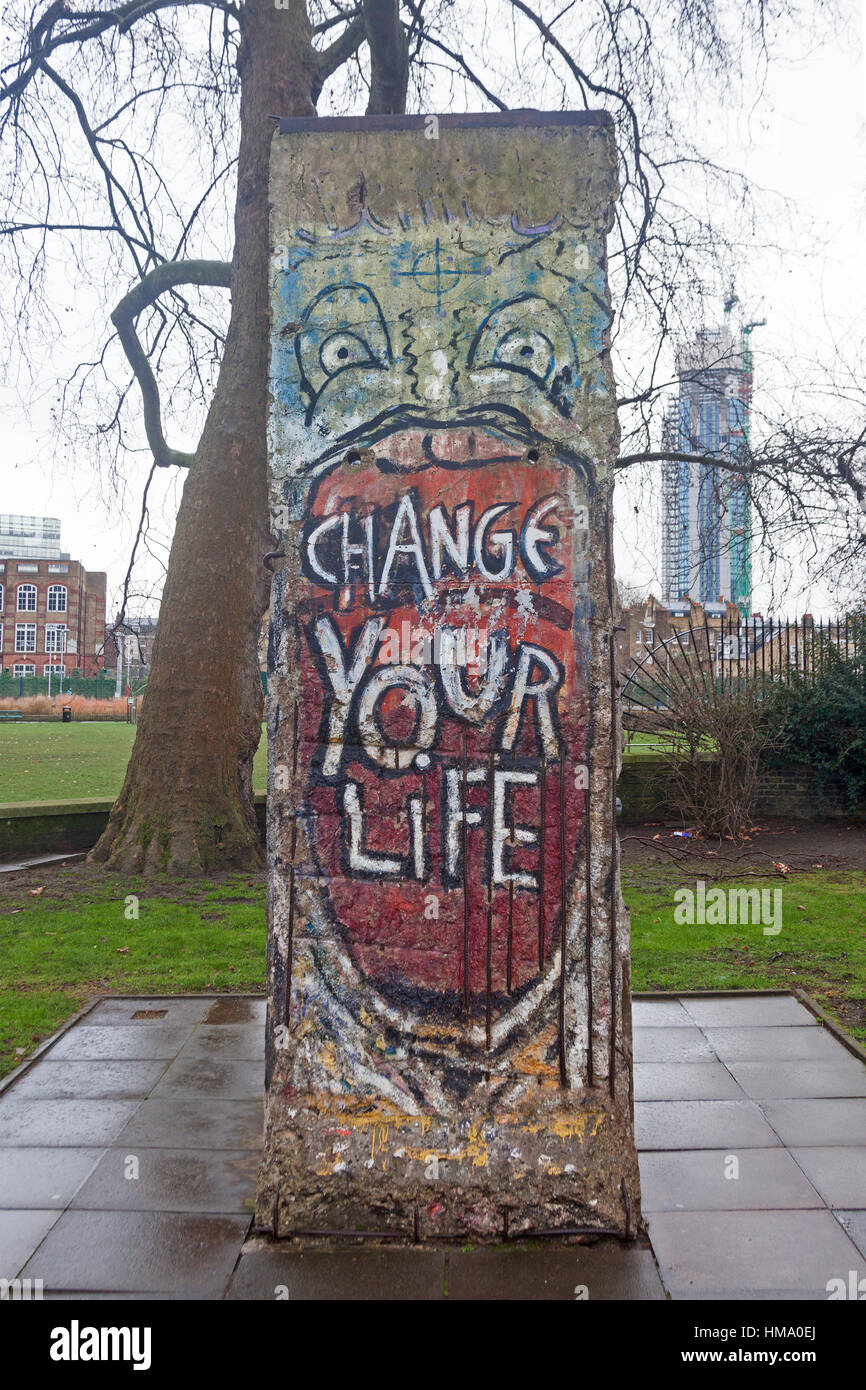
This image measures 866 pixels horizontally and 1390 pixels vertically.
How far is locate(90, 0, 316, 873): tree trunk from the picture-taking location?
8.72m

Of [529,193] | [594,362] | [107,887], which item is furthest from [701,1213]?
[107,887]

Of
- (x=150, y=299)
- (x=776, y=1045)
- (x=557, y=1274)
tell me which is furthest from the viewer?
(x=150, y=299)

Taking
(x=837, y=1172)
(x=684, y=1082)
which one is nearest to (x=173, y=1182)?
(x=684, y=1082)

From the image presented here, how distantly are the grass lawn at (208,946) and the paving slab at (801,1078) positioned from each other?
0.53 m

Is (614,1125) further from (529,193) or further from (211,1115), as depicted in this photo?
(529,193)

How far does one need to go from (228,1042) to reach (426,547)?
2.70m

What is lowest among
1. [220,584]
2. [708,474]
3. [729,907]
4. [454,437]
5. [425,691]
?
[729,907]

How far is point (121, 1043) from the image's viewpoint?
15.1 ft

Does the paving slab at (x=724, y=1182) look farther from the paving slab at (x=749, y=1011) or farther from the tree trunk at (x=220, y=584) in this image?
the tree trunk at (x=220, y=584)

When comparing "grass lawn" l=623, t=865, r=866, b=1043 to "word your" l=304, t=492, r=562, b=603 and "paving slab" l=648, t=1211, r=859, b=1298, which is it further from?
"word your" l=304, t=492, r=562, b=603

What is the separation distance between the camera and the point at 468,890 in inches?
121

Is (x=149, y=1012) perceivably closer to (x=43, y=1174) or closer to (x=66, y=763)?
(x=43, y=1174)

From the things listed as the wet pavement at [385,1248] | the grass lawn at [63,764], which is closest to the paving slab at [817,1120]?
the wet pavement at [385,1248]
